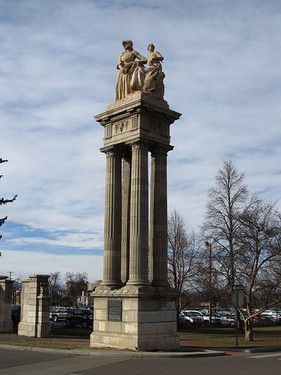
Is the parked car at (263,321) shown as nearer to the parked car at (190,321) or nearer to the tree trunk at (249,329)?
the parked car at (190,321)

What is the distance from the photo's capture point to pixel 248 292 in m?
29.0

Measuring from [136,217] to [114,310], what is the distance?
3758 millimetres

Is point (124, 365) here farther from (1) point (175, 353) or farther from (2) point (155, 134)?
(2) point (155, 134)

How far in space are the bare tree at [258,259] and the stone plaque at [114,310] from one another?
32.7 ft


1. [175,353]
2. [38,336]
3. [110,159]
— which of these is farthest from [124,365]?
[38,336]

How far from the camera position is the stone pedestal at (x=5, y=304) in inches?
1200

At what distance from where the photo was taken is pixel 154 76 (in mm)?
22828

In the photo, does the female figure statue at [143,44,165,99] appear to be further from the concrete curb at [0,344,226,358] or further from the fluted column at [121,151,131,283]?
the concrete curb at [0,344,226,358]

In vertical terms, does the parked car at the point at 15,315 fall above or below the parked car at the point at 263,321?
above

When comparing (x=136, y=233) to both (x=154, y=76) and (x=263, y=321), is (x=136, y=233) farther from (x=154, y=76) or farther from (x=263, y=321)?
(x=263, y=321)

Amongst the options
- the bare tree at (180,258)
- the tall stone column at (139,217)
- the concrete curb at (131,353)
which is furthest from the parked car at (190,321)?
the concrete curb at (131,353)

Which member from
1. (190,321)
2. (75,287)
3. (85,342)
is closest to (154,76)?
(85,342)

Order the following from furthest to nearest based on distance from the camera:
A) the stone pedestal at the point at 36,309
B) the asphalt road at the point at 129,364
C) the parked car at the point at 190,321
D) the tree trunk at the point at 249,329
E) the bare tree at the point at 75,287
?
the bare tree at the point at 75,287
the parked car at the point at 190,321
the tree trunk at the point at 249,329
the stone pedestal at the point at 36,309
the asphalt road at the point at 129,364

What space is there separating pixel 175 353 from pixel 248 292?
1116 cm
